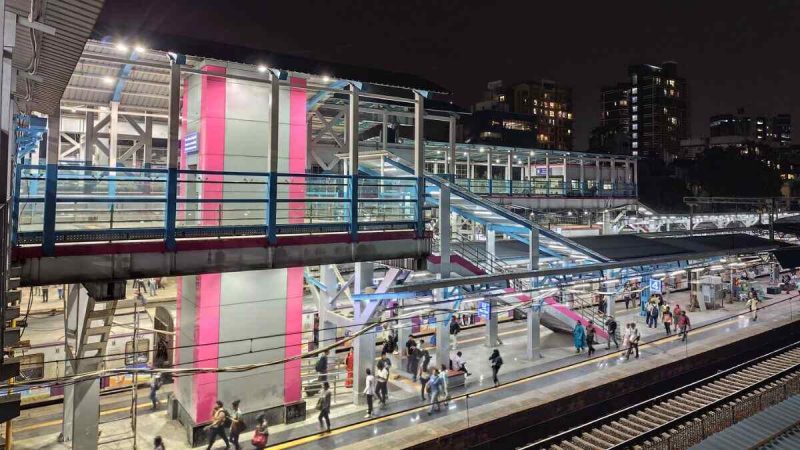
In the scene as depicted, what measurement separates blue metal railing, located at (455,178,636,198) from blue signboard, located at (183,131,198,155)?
628 inches

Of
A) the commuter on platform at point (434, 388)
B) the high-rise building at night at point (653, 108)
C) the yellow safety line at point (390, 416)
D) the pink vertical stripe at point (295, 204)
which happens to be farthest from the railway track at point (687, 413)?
the high-rise building at night at point (653, 108)

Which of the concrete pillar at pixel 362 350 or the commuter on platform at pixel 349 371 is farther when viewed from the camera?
the commuter on platform at pixel 349 371

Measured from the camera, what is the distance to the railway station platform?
12383 mm

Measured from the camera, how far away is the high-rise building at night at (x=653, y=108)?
148 metres

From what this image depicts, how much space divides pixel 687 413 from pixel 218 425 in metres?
12.6

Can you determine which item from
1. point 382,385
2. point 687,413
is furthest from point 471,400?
point 687,413

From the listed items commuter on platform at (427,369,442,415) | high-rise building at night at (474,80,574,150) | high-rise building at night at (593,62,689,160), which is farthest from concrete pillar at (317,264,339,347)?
Answer: high-rise building at night at (593,62,689,160)

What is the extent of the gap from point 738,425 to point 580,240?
31.6ft

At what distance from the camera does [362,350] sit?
15.1 metres

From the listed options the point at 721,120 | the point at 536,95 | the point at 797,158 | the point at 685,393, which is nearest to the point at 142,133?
the point at 685,393

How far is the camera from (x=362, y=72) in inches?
443

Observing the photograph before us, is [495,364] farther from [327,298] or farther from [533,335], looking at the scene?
[327,298]

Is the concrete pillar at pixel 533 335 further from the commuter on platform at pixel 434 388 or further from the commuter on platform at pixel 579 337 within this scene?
the commuter on platform at pixel 434 388

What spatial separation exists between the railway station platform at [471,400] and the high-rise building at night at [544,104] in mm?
103982
